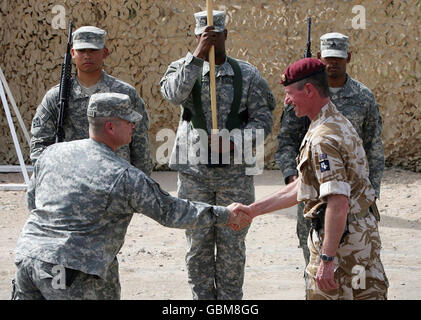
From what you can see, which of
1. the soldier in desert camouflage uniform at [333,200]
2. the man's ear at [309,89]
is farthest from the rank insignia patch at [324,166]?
the man's ear at [309,89]

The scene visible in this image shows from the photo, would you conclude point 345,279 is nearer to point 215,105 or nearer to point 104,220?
point 104,220

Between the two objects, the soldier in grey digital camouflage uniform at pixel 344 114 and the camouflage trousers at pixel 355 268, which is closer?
the camouflage trousers at pixel 355 268

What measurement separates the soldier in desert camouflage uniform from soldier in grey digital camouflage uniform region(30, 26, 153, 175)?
6.07 ft

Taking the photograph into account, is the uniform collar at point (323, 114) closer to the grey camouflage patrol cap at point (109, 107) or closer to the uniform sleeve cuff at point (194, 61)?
the grey camouflage patrol cap at point (109, 107)

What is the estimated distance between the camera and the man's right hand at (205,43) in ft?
18.0

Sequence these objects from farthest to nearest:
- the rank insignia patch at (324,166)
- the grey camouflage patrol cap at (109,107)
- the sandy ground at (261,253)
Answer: the sandy ground at (261,253) → the grey camouflage patrol cap at (109,107) → the rank insignia patch at (324,166)

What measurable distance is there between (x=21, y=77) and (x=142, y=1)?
7.85ft

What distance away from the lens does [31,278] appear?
12.8ft

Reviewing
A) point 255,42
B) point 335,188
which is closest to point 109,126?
point 335,188

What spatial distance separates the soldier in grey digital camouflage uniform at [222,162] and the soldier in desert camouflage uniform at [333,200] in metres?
1.46

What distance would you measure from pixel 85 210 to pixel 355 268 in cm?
145

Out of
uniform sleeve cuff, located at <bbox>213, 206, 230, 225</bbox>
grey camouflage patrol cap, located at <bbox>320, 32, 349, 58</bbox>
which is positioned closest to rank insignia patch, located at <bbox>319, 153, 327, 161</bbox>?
uniform sleeve cuff, located at <bbox>213, 206, 230, 225</bbox>

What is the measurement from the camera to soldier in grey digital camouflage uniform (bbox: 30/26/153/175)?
224 inches

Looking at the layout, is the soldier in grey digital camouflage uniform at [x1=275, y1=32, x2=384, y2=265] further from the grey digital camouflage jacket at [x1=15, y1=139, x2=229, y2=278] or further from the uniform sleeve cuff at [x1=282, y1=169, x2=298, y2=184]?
the grey digital camouflage jacket at [x1=15, y1=139, x2=229, y2=278]
